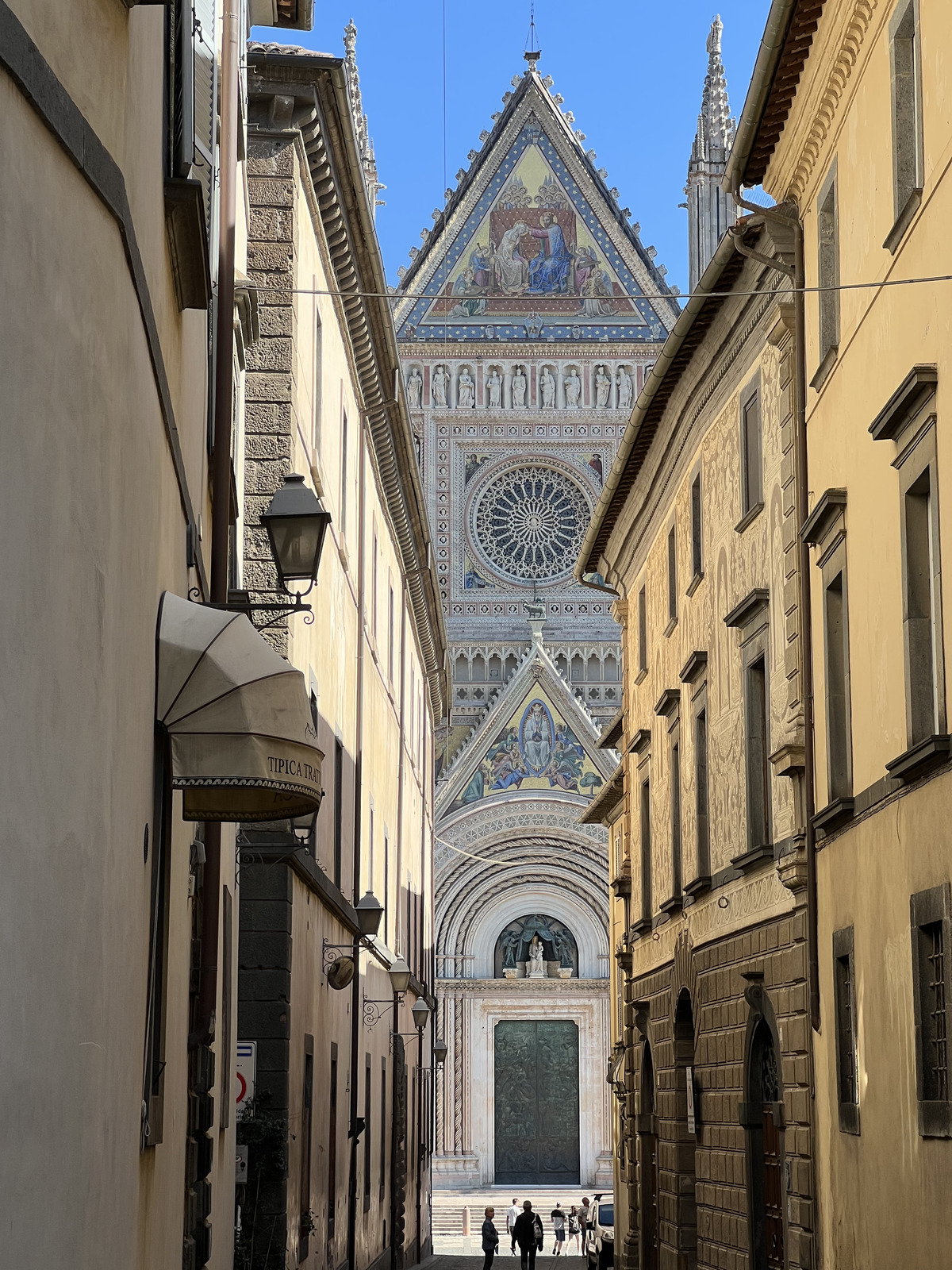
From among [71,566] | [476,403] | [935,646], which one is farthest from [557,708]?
[71,566]

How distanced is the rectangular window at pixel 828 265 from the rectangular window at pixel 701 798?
19.8 feet

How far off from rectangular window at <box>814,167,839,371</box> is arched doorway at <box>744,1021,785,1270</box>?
5.51m

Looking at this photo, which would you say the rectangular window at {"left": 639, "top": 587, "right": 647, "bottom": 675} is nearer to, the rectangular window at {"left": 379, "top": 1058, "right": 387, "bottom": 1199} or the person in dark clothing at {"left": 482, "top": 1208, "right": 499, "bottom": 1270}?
the rectangular window at {"left": 379, "top": 1058, "right": 387, "bottom": 1199}

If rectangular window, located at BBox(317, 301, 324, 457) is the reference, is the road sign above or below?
below

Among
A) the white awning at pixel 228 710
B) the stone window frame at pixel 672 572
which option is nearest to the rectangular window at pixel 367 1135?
the stone window frame at pixel 672 572

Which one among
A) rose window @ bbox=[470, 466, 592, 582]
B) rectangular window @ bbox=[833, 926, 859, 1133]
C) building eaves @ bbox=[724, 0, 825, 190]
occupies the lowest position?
rectangular window @ bbox=[833, 926, 859, 1133]

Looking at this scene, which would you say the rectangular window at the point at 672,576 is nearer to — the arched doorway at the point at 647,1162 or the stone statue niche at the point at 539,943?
the arched doorway at the point at 647,1162

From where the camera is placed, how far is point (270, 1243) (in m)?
14.7

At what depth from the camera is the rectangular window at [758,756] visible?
15469mm

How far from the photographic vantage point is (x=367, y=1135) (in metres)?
23.8

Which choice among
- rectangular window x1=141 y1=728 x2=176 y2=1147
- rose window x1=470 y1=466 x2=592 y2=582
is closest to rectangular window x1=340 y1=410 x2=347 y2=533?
rectangular window x1=141 y1=728 x2=176 y2=1147

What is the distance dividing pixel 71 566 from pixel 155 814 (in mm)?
2561

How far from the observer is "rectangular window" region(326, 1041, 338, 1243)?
1900cm

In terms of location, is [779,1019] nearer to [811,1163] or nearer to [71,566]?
[811,1163]
